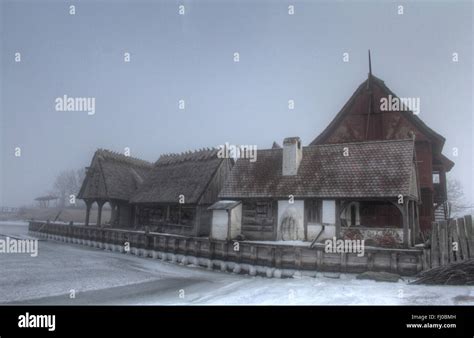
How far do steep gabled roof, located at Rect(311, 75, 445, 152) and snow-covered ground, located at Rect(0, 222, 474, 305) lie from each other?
12.8 meters

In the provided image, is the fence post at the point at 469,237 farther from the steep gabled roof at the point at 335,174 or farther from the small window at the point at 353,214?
the small window at the point at 353,214

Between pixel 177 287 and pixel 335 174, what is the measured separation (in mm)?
10531

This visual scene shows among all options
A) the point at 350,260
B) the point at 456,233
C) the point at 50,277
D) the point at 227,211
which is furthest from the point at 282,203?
the point at 50,277

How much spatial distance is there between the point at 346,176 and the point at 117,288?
12900 mm

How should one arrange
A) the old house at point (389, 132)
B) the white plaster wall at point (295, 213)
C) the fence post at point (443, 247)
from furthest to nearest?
the old house at point (389, 132)
the white plaster wall at point (295, 213)
the fence post at point (443, 247)

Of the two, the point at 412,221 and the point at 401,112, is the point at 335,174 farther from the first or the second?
the point at 401,112

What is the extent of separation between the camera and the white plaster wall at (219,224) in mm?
20953

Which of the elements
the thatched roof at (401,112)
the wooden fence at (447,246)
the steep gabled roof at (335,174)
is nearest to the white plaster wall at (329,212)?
the steep gabled roof at (335,174)

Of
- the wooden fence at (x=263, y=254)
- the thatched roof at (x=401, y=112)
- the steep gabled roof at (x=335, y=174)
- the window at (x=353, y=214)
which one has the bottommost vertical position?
the wooden fence at (x=263, y=254)

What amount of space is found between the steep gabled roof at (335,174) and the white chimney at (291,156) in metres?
0.34

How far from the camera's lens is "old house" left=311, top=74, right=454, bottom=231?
22.4m

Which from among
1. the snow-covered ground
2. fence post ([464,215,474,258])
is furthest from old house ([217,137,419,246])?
the snow-covered ground

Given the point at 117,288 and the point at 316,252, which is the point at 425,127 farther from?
the point at 117,288

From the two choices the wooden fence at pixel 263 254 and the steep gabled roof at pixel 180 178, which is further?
the steep gabled roof at pixel 180 178
